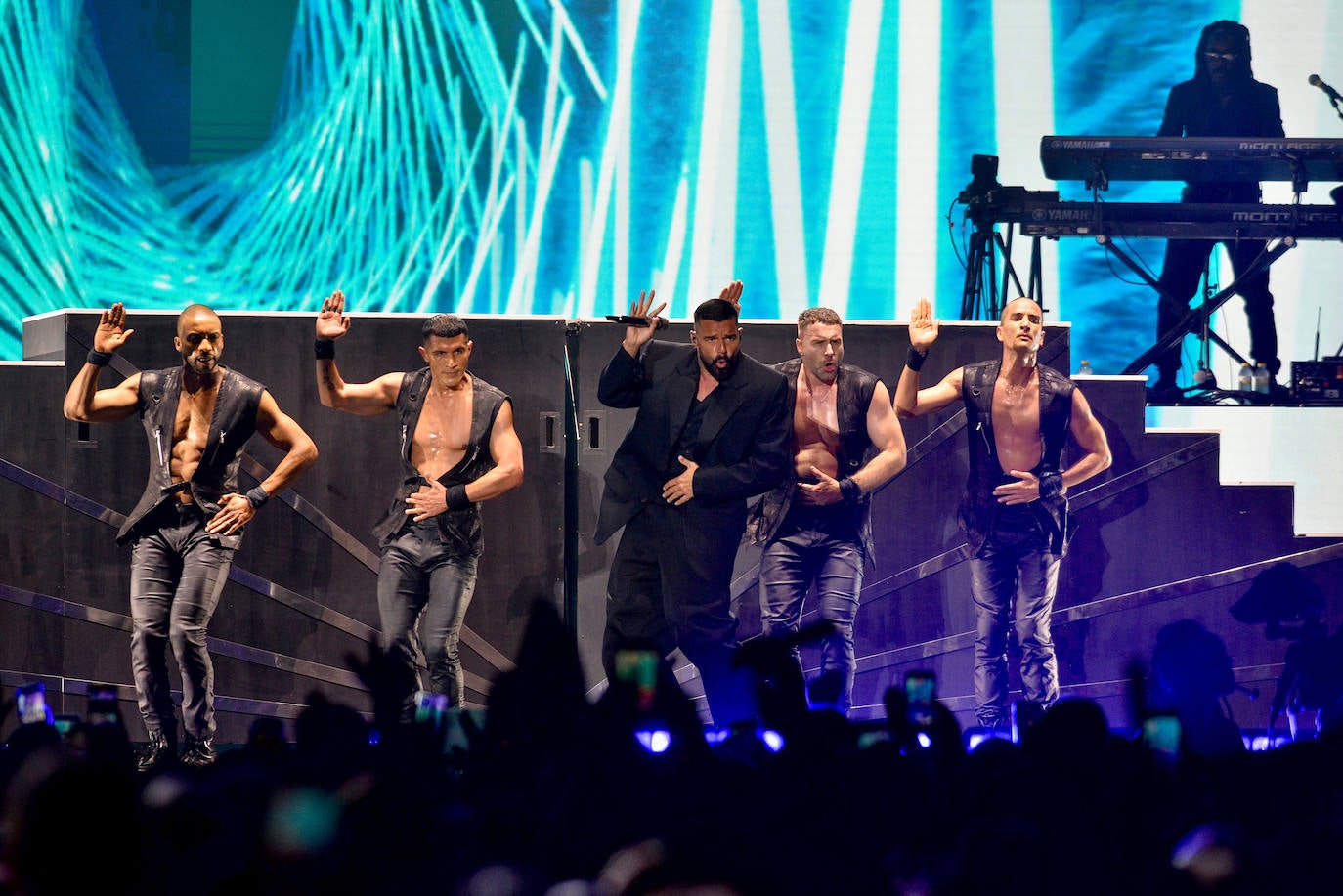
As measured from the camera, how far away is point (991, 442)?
256 inches

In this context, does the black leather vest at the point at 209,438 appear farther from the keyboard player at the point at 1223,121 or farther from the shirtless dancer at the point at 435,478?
the keyboard player at the point at 1223,121

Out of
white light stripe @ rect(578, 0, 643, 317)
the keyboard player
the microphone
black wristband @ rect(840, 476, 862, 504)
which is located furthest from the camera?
white light stripe @ rect(578, 0, 643, 317)

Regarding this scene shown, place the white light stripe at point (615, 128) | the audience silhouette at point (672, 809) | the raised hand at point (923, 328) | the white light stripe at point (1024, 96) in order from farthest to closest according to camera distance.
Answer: the white light stripe at point (615, 128), the white light stripe at point (1024, 96), the raised hand at point (923, 328), the audience silhouette at point (672, 809)

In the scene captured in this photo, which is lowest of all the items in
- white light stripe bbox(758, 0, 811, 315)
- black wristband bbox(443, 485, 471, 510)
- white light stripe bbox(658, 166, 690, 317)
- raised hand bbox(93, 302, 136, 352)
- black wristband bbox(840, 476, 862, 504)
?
black wristband bbox(443, 485, 471, 510)

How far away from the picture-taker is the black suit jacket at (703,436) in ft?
19.5

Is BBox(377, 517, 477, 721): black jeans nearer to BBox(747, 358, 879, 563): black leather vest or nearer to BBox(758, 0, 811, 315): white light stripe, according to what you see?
BBox(747, 358, 879, 563): black leather vest

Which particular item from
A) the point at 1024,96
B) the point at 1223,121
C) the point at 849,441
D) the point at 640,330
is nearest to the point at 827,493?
the point at 849,441

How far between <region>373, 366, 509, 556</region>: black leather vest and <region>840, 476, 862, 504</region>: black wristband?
1580 mm

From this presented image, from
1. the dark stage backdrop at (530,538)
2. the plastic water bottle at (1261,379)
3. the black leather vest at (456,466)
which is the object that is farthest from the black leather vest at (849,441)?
the plastic water bottle at (1261,379)

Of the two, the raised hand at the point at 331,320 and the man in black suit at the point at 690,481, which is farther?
the raised hand at the point at 331,320

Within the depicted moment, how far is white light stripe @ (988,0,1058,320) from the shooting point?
930 centimetres

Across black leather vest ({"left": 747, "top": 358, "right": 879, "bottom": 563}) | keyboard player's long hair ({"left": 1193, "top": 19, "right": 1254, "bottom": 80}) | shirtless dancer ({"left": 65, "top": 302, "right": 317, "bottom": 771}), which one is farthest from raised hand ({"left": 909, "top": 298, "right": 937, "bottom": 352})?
keyboard player's long hair ({"left": 1193, "top": 19, "right": 1254, "bottom": 80})

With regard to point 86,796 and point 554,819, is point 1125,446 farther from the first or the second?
point 86,796

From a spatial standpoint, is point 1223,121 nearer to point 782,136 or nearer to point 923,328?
point 782,136
